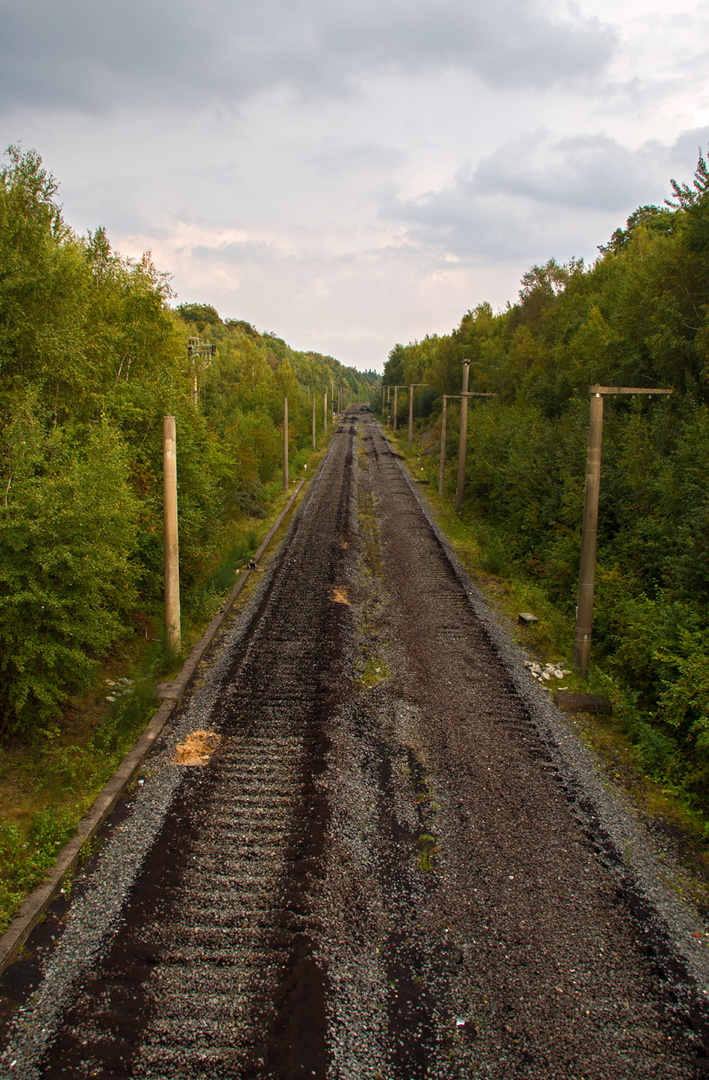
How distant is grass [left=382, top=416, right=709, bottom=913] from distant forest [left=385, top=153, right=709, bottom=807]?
0.50 ft

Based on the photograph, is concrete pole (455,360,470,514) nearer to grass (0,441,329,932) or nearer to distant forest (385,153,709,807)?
distant forest (385,153,709,807)

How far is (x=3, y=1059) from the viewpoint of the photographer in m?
4.27

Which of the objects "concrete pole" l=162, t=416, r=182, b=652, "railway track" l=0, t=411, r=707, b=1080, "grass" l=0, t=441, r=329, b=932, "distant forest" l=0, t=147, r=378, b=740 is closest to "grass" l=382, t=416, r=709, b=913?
"railway track" l=0, t=411, r=707, b=1080

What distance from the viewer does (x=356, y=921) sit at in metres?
5.60

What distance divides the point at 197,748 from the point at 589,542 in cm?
704

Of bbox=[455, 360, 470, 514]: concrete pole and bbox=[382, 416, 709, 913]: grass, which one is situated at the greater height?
bbox=[455, 360, 470, 514]: concrete pole

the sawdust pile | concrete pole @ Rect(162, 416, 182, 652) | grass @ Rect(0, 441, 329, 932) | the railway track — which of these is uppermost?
concrete pole @ Rect(162, 416, 182, 652)

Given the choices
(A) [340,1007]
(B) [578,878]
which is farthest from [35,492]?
(B) [578,878]

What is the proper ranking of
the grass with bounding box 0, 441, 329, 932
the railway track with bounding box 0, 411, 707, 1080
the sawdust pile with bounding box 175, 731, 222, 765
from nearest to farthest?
1. the railway track with bounding box 0, 411, 707, 1080
2. the grass with bounding box 0, 441, 329, 932
3. the sawdust pile with bounding box 175, 731, 222, 765

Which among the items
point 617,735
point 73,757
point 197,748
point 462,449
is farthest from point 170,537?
point 462,449

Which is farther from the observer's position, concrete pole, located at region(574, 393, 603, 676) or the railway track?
concrete pole, located at region(574, 393, 603, 676)

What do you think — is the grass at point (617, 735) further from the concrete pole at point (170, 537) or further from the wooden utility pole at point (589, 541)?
the concrete pole at point (170, 537)

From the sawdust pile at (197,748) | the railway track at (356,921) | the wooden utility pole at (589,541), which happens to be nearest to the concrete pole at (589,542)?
the wooden utility pole at (589,541)

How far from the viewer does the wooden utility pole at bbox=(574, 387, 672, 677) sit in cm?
1038
